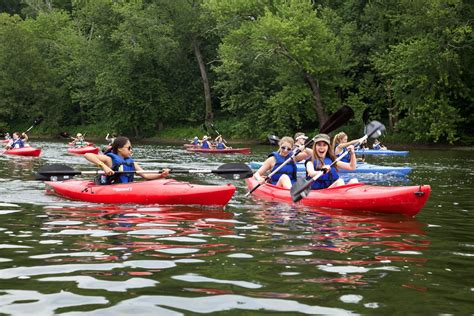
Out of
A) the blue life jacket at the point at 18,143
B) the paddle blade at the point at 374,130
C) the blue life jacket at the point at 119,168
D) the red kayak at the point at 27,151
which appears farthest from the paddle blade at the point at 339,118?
the blue life jacket at the point at 18,143

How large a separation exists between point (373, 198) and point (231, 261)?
398 centimetres

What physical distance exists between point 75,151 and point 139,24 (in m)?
20.0

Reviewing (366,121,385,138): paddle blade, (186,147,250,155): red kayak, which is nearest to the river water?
(366,121,385,138): paddle blade

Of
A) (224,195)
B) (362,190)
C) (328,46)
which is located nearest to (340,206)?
(362,190)

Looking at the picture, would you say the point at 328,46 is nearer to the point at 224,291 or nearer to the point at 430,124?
the point at 430,124

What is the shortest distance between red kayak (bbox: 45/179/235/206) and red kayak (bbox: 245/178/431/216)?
4.63ft

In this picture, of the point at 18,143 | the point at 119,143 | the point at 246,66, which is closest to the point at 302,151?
the point at 119,143

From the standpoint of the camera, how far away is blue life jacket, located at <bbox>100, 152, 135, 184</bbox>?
34.3 feet

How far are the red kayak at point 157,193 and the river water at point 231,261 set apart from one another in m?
0.25

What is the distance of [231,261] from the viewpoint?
5.88 meters

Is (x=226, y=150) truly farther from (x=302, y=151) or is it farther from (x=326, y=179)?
(x=326, y=179)

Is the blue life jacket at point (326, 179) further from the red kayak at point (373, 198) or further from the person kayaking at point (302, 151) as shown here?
the person kayaking at point (302, 151)

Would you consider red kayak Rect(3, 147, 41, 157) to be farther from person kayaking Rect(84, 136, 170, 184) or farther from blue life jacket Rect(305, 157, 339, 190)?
blue life jacket Rect(305, 157, 339, 190)

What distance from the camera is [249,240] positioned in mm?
7035
